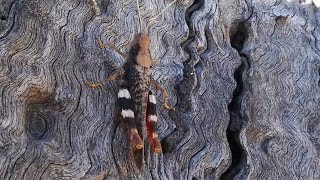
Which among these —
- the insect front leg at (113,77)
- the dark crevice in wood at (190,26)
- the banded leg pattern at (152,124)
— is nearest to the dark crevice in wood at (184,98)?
the dark crevice in wood at (190,26)

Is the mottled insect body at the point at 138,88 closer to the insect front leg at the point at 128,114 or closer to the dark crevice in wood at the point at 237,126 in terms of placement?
the insect front leg at the point at 128,114

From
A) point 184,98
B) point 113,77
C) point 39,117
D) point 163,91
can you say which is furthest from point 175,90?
point 39,117

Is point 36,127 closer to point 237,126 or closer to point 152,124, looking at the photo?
point 152,124

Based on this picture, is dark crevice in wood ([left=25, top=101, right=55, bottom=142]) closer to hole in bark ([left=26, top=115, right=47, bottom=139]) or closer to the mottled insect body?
hole in bark ([left=26, top=115, right=47, bottom=139])

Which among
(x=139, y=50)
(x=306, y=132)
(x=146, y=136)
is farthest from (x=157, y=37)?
(x=306, y=132)

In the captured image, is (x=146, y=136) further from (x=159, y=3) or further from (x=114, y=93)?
(x=159, y=3)

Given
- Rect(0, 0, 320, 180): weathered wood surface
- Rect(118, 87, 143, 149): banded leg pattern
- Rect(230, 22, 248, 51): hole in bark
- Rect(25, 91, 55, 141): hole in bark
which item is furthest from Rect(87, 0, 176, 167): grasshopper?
Rect(230, 22, 248, 51): hole in bark
